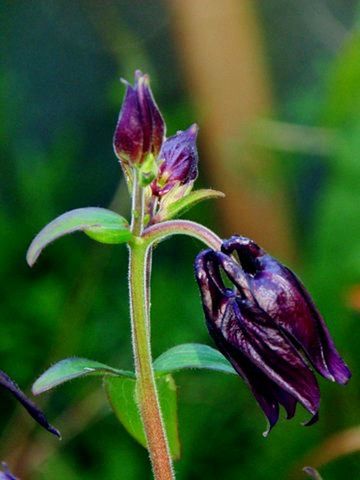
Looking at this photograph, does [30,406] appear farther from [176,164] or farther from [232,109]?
[232,109]

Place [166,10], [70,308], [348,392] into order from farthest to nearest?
[166,10]
[70,308]
[348,392]

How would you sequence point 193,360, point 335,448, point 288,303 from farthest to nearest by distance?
point 335,448
point 193,360
point 288,303

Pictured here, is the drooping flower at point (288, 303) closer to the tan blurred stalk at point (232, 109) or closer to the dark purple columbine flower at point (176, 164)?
the dark purple columbine flower at point (176, 164)

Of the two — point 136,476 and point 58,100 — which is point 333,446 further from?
point 58,100

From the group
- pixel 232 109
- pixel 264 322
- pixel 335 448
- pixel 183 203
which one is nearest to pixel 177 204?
pixel 183 203

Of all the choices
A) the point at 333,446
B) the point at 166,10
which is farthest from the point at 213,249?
the point at 166,10

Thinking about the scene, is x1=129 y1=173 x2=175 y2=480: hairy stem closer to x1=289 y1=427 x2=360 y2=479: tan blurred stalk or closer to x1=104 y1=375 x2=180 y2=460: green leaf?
x1=104 y1=375 x2=180 y2=460: green leaf
